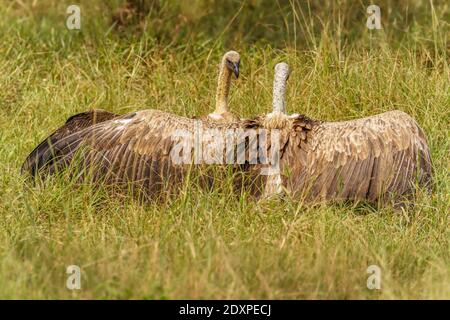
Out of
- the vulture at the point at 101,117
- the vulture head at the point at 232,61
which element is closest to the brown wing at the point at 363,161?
the vulture at the point at 101,117

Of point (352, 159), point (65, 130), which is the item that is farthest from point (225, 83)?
point (352, 159)

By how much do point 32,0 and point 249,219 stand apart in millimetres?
4858

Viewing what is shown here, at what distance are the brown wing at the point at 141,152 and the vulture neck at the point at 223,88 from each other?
1019 mm

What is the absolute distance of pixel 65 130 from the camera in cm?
754

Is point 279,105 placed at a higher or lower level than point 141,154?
higher

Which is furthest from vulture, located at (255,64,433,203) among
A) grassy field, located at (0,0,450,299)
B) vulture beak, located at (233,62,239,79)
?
vulture beak, located at (233,62,239,79)

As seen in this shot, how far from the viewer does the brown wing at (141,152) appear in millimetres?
6965

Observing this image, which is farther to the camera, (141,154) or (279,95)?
(279,95)

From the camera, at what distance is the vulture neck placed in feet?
26.9

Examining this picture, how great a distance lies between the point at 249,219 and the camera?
257 inches

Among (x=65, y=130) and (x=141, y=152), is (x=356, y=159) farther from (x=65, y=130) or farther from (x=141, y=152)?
(x=65, y=130)

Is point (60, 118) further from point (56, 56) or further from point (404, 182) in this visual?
point (404, 182)

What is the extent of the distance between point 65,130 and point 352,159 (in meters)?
1.88

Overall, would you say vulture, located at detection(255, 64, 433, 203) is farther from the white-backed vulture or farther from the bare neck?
the white-backed vulture
